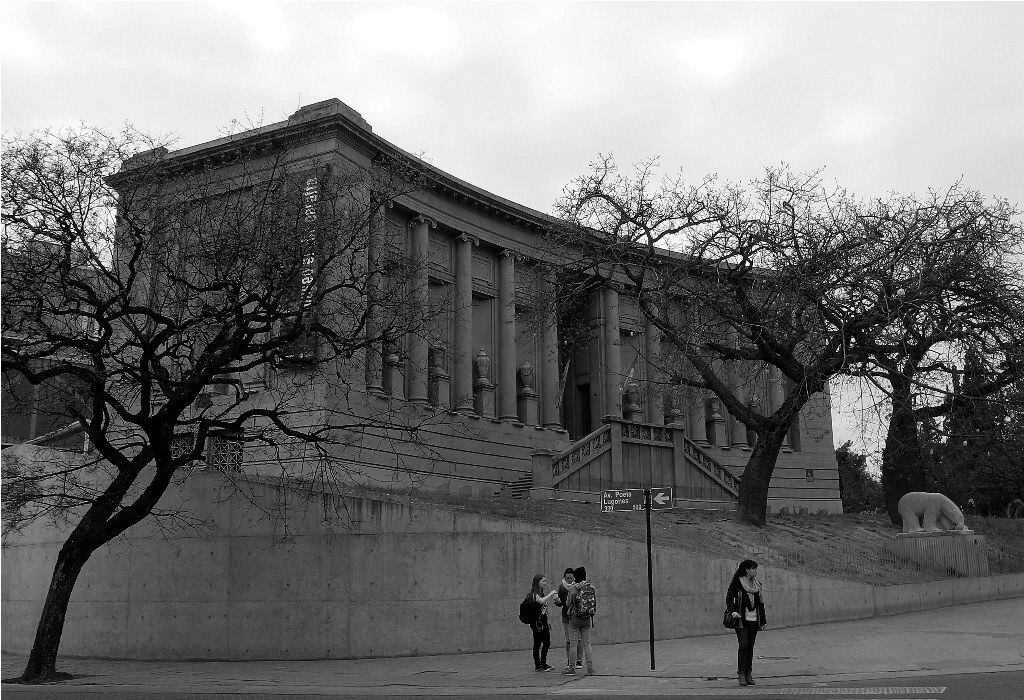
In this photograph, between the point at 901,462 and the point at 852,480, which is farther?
the point at 852,480

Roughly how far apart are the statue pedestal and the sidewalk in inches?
217

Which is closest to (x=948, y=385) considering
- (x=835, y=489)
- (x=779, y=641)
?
(x=779, y=641)

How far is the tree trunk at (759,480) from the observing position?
92.3ft

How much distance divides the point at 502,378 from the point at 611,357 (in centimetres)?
770

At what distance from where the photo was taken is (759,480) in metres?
28.3

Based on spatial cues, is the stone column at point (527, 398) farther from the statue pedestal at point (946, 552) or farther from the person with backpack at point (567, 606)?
the person with backpack at point (567, 606)

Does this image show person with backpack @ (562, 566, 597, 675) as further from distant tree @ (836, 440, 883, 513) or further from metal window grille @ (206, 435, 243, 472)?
distant tree @ (836, 440, 883, 513)

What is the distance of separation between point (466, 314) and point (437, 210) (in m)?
4.59

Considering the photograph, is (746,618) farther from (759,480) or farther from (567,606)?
(759,480)

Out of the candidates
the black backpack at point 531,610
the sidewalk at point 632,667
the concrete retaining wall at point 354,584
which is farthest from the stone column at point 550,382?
the black backpack at point 531,610

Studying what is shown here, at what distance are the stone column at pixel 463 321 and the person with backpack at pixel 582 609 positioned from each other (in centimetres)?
2341

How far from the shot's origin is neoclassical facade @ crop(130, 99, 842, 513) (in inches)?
1364

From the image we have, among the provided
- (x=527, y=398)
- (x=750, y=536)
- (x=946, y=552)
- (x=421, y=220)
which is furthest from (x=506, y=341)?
(x=946, y=552)

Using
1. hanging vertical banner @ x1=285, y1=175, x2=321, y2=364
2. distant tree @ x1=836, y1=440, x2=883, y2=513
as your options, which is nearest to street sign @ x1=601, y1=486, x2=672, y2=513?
hanging vertical banner @ x1=285, y1=175, x2=321, y2=364
